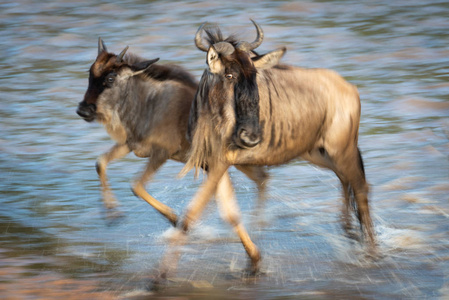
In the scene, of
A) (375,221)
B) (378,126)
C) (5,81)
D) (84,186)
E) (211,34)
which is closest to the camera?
(211,34)

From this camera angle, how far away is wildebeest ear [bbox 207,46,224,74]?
5779 mm

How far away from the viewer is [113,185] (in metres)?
9.28

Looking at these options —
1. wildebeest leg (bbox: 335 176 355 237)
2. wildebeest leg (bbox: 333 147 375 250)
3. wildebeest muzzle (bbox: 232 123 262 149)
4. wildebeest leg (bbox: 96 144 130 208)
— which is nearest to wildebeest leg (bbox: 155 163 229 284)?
wildebeest muzzle (bbox: 232 123 262 149)

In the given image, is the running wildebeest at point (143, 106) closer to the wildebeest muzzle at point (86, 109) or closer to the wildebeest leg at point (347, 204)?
the wildebeest muzzle at point (86, 109)

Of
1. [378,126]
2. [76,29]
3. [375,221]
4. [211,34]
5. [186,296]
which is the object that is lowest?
[76,29]

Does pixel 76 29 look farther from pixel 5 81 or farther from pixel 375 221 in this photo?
pixel 375 221

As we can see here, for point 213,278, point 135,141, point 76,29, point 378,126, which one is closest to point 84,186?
point 135,141

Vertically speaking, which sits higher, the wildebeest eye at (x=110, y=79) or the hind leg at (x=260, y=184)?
the wildebeest eye at (x=110, y=79)

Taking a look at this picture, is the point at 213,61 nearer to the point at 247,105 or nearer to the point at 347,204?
the point at 247,105

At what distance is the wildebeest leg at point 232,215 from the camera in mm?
6512

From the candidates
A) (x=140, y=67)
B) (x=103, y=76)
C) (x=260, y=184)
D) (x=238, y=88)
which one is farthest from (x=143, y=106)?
(x=238, y=88)

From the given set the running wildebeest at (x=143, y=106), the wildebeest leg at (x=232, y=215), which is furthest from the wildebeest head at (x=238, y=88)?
the running wildebeest at (x=143, y=106)

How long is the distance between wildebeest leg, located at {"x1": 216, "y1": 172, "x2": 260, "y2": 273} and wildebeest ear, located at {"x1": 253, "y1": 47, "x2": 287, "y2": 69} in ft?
3.35

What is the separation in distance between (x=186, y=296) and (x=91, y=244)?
1.69 m
